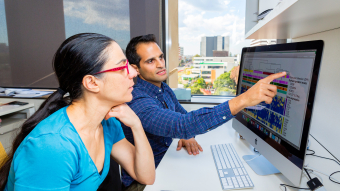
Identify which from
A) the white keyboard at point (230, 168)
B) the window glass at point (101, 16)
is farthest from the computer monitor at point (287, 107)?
the window glass at point (101, 16)

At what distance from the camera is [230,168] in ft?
3.01

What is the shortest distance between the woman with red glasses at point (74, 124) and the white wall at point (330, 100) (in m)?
1.01

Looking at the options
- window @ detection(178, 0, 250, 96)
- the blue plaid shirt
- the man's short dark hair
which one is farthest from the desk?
window @ detection(178, 0, 250, 96)

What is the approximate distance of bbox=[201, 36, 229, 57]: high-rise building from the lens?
2.23m

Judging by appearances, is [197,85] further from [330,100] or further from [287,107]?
[287,107]

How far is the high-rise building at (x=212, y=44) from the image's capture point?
2234 mm

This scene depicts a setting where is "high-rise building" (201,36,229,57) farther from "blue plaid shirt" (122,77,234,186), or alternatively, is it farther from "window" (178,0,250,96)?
"blue plaid shirt" (122,77,234,186)

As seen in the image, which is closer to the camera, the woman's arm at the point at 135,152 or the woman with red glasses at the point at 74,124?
the woman with red glasses at the point at 74,124

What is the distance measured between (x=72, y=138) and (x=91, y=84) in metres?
0.20

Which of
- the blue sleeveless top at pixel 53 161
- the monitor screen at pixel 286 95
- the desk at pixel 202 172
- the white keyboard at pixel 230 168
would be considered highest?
the monitor screen at pixel 286 95

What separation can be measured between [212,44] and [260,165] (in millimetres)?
1597

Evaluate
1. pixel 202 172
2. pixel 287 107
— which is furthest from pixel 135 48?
pixel 287 107

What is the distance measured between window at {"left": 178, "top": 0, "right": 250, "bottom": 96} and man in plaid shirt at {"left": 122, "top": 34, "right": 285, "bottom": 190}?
32.6 inches

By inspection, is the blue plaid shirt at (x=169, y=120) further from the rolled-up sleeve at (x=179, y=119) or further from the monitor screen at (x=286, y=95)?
the monitor screen at (x=286, y=95)
